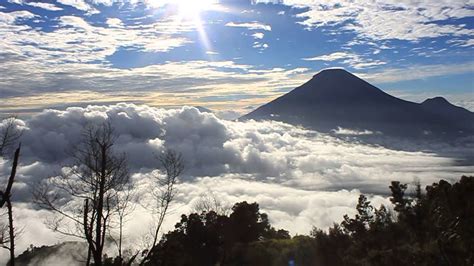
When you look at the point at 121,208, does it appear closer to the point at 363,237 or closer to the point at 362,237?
the point at 363,237

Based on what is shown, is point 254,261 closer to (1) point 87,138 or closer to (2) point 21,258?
(1) point 87,138

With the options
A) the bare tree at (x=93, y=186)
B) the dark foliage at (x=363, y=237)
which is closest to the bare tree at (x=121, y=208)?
the bare tree at (x=93, y=186)

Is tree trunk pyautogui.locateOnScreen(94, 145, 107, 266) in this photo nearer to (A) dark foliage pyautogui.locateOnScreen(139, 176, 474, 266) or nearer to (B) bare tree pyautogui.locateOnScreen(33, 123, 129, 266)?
(B) bare tree pyautogui.locateOnScreen(33, 123, 129, 266)

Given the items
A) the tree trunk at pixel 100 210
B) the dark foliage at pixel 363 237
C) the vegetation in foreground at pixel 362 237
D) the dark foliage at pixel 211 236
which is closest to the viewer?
the tree trunk at pixel 100 210

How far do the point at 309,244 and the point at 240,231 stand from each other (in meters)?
12.2

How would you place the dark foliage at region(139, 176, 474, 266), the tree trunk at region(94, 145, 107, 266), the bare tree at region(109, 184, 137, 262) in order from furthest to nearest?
1. the dark foliage at region(139, 176, 474, 266)
2. the bare tree at region(109, 184, 137, 262)
3. the tree trunk at region(94, 145, 107, 266)

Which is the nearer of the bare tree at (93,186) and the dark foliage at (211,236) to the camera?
the bare tree at (93,186)

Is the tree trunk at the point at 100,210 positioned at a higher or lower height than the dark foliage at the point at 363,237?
higher

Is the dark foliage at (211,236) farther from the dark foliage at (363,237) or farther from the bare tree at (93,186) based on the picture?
the bare tree at (93,186)

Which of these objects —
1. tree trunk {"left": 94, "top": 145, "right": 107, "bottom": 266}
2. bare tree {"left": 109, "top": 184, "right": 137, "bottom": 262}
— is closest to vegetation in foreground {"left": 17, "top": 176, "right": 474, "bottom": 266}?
bare tree {"left": 109, "top": 184, "right": 137, "bottom": 262}

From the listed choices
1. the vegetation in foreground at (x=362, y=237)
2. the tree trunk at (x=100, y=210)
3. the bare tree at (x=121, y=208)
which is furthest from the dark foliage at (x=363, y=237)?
the tree trunk at (x=100, y=210)

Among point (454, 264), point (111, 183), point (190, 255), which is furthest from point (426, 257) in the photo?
point (190, 255)

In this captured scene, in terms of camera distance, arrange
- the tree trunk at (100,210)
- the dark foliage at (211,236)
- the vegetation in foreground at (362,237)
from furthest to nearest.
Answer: the dark foliage at (211,236)
the vegetation in foreground at (362,237)
the tree trunk at (100,210)

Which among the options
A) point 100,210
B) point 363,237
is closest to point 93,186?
point 100,210
